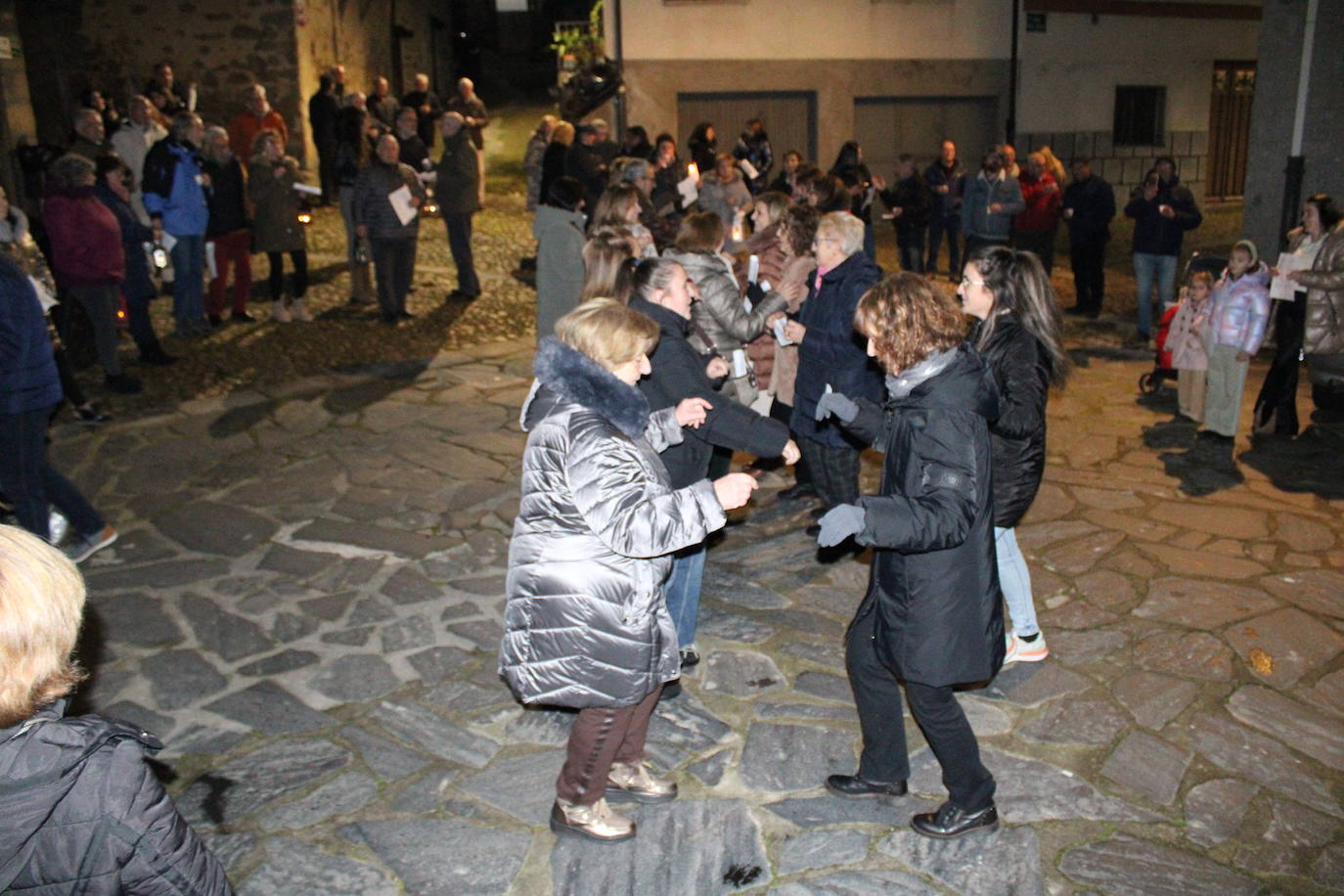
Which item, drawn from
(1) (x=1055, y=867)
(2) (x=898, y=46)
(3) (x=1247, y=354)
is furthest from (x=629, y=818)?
(2) (x=898, y=46)

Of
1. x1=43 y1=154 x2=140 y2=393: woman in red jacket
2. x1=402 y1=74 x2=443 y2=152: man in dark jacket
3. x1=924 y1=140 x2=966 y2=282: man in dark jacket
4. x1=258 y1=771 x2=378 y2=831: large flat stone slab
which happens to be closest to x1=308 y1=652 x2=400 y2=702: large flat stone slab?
x1=258 y1=771 x2=378 y2=831: large flat stone slab

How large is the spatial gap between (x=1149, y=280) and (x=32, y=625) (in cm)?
1170

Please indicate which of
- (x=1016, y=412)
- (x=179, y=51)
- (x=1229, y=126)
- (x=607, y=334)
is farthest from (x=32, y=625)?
(x=1229, y=126)

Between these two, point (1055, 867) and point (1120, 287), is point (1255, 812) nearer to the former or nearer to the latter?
point (1055, 867)

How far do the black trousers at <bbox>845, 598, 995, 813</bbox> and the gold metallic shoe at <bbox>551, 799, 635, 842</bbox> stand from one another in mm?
948

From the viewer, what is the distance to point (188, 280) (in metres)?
10.7

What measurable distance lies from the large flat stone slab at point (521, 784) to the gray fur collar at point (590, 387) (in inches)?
62.9

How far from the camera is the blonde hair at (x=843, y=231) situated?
5914 millimetres

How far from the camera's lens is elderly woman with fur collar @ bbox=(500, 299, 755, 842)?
11.2 ft

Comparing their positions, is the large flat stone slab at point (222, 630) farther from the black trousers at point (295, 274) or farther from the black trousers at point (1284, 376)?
the black trousers at point (1284, 376)

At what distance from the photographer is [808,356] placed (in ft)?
20.1

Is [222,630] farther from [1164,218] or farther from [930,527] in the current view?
[1164,218]

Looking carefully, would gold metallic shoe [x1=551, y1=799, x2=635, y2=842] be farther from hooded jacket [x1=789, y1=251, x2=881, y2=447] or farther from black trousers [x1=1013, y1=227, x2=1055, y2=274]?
black trousers [x1=1013, y1=227, x2=1055, y2=274]

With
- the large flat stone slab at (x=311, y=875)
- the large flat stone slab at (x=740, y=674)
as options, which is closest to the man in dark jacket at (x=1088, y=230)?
the large flat stone slab at (x=740, y=674)
